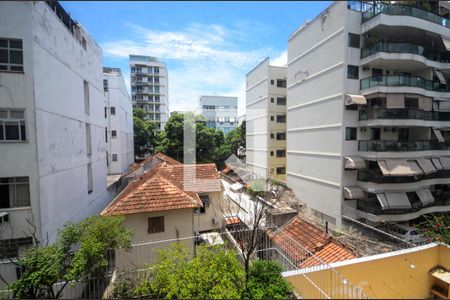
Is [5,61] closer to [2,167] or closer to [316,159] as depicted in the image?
[2,167]

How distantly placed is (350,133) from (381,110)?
5.73 feet

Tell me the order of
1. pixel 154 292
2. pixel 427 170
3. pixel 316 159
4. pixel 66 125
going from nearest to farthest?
1. pixel 154 292
2. pixel 66 125
3. pixel 427 170
4. pixel 316 159

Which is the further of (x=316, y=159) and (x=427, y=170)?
(x=316, y=159)

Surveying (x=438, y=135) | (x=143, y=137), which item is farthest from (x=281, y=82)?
(x=143, y=137)

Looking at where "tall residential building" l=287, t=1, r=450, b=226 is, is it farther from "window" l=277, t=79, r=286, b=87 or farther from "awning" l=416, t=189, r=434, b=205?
"window" l=277, t=79, r=286, b=87

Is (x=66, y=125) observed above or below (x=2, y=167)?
above

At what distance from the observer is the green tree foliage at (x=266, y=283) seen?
134 inches

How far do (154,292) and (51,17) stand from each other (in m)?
9.42

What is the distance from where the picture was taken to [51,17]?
297 inches

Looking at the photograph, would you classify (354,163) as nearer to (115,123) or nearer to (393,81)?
(393,81)

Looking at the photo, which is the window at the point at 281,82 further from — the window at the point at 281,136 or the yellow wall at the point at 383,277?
the yellow wall at the point at 383,277

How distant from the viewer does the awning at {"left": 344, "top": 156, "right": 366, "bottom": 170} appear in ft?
36.4

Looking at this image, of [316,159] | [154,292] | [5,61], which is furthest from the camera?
[316,159]

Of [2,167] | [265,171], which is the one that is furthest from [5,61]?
[265,171]
